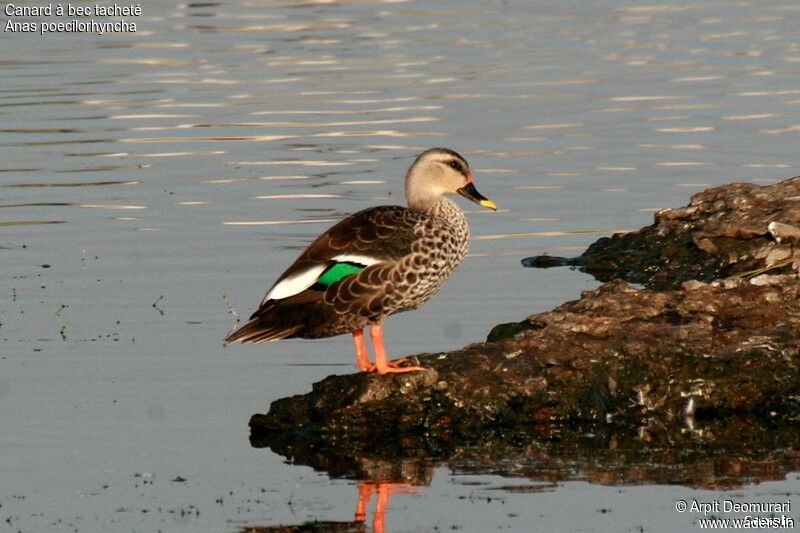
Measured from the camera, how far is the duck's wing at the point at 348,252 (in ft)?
37.3

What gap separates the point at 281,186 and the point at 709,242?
750 cm

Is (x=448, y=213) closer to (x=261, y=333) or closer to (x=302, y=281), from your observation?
(x=302, y=281)

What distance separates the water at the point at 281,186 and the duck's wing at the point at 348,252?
1.03 m

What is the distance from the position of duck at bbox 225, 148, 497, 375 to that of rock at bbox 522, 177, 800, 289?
3372 millimetres

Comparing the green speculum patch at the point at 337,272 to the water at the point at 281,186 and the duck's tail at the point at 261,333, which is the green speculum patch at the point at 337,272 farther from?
the water at the point at 281,186

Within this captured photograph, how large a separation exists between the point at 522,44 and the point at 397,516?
23.8 metres

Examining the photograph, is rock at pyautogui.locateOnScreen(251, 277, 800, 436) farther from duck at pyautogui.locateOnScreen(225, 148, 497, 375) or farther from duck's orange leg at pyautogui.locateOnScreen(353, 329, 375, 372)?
duck at pyautogui.locateOnScreen(225, 148, 497, 375)

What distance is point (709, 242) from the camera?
15.3m

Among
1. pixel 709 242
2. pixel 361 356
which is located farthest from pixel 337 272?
pixel 709 242

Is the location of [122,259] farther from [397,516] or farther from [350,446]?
[397,516]

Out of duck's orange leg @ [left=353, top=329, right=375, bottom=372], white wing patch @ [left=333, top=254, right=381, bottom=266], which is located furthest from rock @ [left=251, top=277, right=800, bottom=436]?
white wing patch @ [left=333, top=254, right=381, bottom=266]

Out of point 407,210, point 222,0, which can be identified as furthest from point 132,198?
point 222,0

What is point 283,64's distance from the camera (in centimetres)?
3180

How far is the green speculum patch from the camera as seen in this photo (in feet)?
37.3
